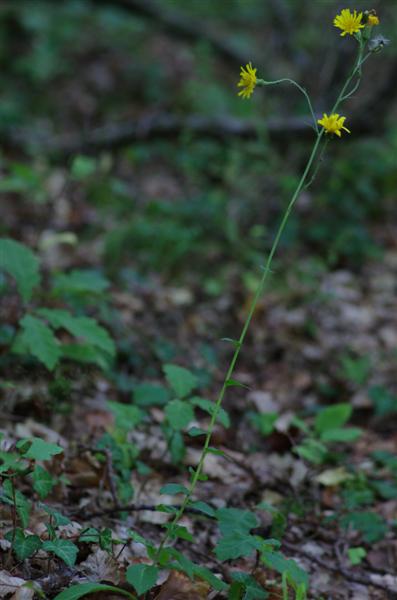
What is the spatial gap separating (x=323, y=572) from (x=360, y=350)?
199 cm

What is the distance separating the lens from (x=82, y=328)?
2.89 metres

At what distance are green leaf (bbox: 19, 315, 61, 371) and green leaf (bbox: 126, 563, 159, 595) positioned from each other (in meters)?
1.09

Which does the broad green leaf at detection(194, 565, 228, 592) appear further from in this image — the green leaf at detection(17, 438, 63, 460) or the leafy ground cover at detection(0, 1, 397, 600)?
the green leaf at detection(17, 438, 63, 460)

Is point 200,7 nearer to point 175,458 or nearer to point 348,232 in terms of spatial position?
point 348,232

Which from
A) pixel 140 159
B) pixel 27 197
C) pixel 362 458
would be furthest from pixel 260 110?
pixel 362 458

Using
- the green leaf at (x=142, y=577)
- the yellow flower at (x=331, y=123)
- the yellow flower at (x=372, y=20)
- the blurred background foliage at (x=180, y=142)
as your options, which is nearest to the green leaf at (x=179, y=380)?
the green leaf at (x=142, y=577)

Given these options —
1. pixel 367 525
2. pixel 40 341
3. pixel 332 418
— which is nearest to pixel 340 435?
pixel 332 418

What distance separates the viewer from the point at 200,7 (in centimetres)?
916

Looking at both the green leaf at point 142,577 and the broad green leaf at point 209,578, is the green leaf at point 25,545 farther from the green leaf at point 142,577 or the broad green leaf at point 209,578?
the broad green leaf at point 209,578

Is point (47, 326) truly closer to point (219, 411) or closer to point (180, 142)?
point (219, 411)

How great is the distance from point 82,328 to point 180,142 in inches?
138

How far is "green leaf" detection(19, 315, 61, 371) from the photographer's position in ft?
8.89

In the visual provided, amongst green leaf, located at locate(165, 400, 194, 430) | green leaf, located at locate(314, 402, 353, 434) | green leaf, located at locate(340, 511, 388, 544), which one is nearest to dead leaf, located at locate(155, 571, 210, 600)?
green leaf, located at locate(165, 400, 194, 430)

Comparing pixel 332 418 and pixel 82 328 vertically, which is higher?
pixel 82 328
